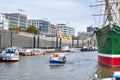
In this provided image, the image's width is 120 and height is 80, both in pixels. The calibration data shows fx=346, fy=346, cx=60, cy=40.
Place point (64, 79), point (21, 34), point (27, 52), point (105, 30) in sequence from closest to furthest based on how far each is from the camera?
1. point (64, 79)
2. point (105, 30)
3. point (27, 52)
4. point (21, 34)

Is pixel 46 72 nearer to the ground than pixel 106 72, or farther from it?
nearer to the ground

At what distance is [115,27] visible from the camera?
64.8 meters

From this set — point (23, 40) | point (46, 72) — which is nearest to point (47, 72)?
point (46, 72)

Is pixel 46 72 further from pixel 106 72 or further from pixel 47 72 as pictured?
pixel 106 72

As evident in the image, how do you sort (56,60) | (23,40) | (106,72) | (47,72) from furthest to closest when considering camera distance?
(23,40) < (56,60) < (47,72) < (106,72)

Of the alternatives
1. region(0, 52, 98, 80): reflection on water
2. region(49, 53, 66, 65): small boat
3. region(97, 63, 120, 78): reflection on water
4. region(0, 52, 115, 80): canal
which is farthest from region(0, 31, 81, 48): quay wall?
region(97, 63, 120, 78): reflection on water

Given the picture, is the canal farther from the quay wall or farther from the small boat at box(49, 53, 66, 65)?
the quay wall

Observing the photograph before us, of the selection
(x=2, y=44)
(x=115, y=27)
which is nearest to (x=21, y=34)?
(x=2, y=44)

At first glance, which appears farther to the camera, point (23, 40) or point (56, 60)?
point (23, 40)

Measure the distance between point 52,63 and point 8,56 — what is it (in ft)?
42.2

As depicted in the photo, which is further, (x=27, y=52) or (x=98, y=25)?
(x=27, y=52)

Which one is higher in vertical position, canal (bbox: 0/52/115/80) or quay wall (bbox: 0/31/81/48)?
quay wall (bbox: 0/31/81/48)

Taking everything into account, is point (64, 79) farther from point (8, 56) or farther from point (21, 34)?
point (21, 34)

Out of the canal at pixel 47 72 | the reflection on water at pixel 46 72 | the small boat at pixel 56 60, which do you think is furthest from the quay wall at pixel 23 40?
the reflection on water at pixel 46 72
